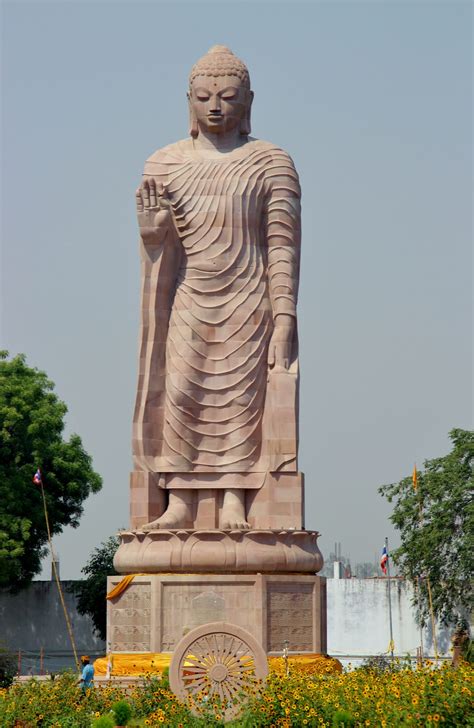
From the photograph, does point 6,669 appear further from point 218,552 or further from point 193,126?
point 193,126

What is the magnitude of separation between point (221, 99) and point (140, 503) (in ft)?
17.3

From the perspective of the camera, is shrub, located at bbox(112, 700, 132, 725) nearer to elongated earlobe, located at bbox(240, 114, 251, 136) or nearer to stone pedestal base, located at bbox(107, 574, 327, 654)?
stone pedestal base, located at bbox(107, 574, 327, 654)

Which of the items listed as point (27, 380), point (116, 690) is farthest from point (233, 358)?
point (27, 380)

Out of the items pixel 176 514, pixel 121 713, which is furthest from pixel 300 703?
pixel 176 514

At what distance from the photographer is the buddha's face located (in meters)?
19.3

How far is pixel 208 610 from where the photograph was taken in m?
17.7

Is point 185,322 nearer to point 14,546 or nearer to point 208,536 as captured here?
point 208,536

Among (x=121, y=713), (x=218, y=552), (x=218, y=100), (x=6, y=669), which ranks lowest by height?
(x=121, y=713)

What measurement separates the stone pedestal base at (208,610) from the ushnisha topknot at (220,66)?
252 inches

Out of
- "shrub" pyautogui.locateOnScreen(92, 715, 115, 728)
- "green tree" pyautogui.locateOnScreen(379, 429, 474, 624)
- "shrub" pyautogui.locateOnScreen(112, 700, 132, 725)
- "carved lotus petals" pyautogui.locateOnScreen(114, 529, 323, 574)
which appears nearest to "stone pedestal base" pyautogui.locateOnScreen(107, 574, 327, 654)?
"carved lotus petals" pyautogui.locateOnScreen(114, 529, 323, 574)

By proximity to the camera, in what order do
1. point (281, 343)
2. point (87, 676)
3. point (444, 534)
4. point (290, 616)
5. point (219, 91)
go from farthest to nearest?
point (444, 534) < point (219, 91) < point (281, 343) < point (290, 616) < point (87, 676)

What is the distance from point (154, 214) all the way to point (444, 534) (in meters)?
10.7

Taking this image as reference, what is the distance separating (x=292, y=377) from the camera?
18.8 meters

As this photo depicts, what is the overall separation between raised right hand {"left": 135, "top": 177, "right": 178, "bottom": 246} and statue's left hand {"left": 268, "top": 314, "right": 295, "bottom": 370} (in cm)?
182
